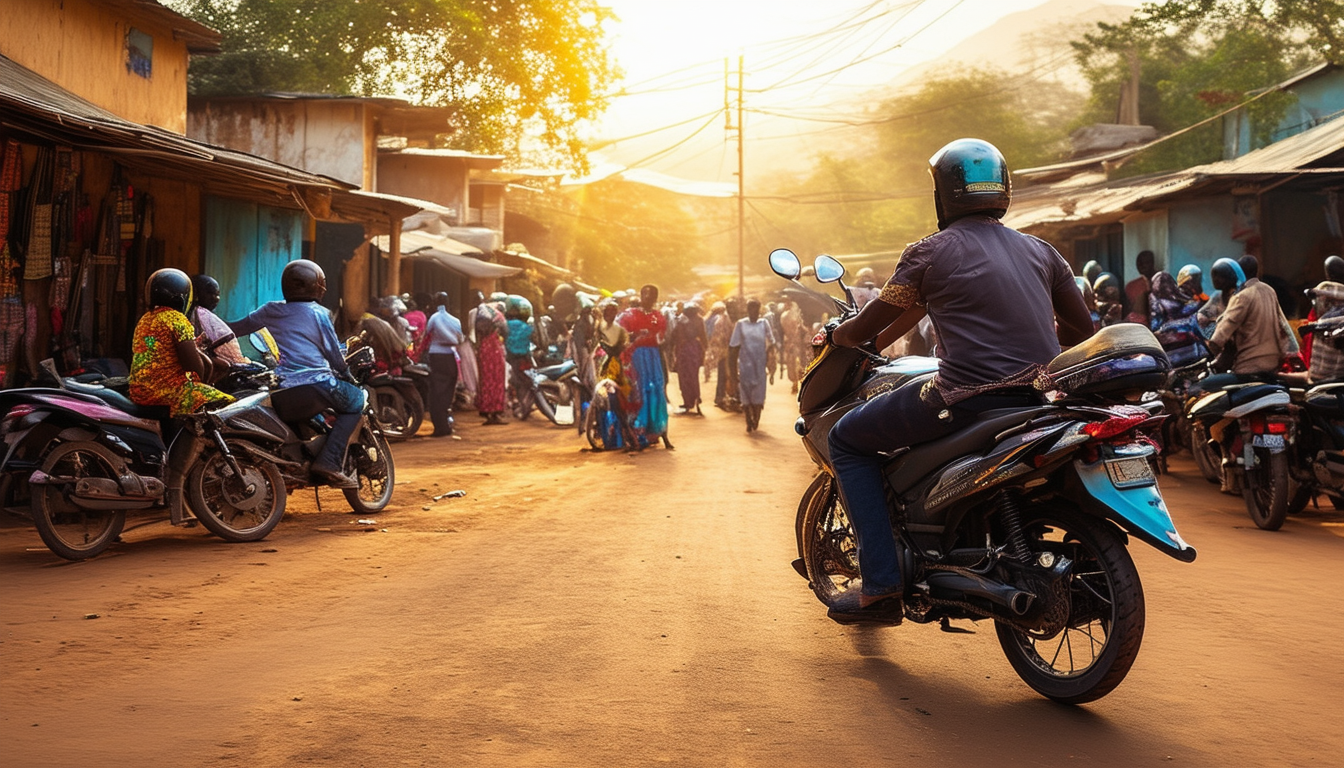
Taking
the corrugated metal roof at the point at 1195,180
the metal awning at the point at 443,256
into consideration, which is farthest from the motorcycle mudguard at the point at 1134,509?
the metal awning at the point at 443,256

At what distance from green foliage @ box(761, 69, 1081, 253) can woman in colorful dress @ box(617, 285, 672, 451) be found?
3601 cm

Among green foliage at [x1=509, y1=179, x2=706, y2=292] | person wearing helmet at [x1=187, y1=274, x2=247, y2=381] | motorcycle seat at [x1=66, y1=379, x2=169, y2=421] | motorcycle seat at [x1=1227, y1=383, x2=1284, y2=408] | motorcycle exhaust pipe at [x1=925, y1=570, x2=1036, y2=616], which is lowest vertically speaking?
motorcycle exhaust pipe at [x1=925, y1=570, x2=1036, y2=616]

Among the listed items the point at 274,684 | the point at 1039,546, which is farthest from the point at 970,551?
the point at 274,684

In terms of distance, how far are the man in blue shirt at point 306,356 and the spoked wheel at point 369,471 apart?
293 millimetres

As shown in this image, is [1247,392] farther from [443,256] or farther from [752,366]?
[443,256]

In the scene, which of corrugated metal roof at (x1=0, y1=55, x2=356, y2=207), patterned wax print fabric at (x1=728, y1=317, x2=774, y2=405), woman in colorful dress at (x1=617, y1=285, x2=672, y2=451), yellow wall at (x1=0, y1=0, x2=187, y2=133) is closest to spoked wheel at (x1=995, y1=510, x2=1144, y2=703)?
corrugated metal roof at (x1=0, y1=55, x2=356, y2=207)

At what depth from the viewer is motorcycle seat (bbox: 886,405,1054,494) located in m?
4.34

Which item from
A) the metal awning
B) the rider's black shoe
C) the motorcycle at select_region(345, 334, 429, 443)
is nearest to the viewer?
the rider's black shoe

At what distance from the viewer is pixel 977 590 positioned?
4.36 m

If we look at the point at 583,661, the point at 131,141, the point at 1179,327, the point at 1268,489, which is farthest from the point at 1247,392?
the point at 131,141

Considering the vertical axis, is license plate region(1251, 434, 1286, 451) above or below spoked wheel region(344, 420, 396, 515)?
above

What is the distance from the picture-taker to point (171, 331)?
778cm

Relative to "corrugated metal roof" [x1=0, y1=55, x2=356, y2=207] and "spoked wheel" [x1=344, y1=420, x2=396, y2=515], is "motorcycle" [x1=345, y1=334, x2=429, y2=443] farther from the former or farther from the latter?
"spoked wheel" [x1=344, y1=420, x2=396, y2=515]

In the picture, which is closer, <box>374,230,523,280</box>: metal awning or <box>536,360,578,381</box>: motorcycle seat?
<box>536,360,578,381</box>: motorcycle seat
